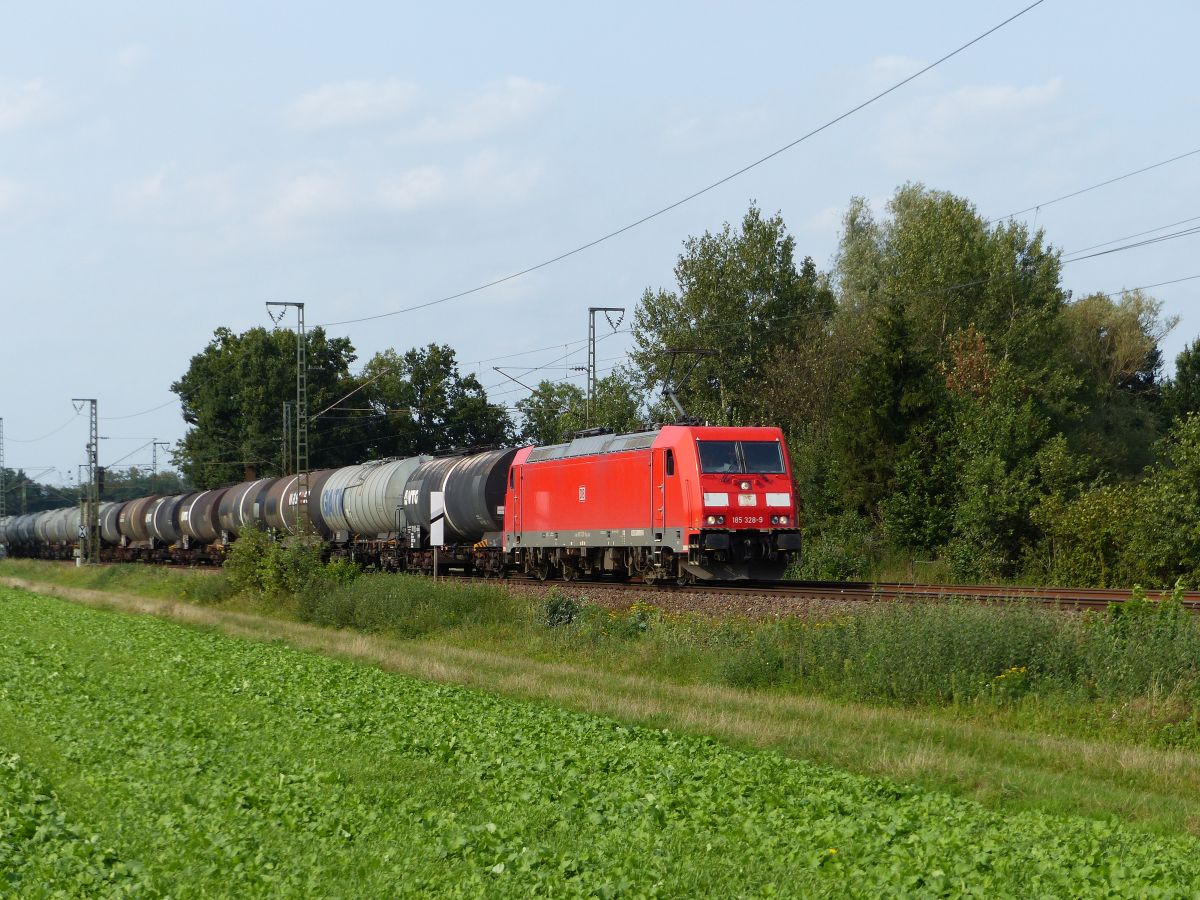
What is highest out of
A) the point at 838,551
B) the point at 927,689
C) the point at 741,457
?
the point at 741,457

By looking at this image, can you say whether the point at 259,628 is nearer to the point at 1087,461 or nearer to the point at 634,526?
the point at 634,526

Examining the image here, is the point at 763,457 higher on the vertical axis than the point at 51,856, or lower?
higher

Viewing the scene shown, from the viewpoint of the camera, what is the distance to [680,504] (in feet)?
90.6

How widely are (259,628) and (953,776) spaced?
21898mm

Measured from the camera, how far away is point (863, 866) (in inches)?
341

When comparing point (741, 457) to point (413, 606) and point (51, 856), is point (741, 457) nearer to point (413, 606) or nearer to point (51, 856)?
point (413, 606)

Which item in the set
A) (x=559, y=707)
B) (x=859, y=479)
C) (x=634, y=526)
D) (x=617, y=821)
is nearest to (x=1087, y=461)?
(x=859, y=479)

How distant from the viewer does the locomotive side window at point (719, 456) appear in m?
27.5

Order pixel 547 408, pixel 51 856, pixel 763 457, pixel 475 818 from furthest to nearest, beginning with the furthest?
pixel 547 408
pixel 763 457
pixel 475 818
pixel 51 856

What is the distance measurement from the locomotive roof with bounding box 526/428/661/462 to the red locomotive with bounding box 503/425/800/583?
4 cm

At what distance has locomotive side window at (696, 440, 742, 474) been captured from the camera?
2750 centimetres

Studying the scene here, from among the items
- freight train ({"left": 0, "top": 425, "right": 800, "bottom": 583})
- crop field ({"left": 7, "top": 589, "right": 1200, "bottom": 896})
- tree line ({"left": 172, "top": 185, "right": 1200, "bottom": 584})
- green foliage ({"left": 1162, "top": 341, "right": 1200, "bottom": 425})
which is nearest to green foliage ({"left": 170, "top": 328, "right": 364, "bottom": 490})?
tree line ({"left": 172, "top": 185, "right": 1200, "bottom": 584})

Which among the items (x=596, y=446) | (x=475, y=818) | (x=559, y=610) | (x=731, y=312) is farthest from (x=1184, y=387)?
(x=475, y=818)

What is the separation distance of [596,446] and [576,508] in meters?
1.67
